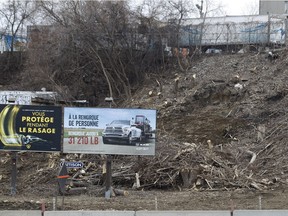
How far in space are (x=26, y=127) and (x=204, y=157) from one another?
6.84 m

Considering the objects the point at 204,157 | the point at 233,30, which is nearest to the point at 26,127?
the point at 204,157

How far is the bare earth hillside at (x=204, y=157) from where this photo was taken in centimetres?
1609

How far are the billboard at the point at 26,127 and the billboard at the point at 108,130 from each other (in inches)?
Answer: 16.4

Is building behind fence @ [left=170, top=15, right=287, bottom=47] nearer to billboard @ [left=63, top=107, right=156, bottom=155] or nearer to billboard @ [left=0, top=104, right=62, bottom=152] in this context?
billboard @ [left=63, top=107, right=156, bottom=155]

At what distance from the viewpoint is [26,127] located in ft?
56.8

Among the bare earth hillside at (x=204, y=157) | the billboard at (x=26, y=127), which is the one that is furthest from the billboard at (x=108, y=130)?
the bare earth hillside at (x=204, y=157)

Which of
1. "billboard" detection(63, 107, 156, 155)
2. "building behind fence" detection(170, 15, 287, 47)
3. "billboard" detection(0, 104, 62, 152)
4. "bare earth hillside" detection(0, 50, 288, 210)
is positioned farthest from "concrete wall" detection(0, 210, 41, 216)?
"building behind fence" detection(170, 15, 287, 47)

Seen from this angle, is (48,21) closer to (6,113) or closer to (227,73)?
(227,73)

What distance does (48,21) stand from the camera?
133 ft

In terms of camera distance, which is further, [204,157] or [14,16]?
[14,16]

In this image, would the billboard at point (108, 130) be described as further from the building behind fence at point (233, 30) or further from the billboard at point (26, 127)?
the building behind fence at point (233, 30)

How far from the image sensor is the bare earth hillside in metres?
16.1

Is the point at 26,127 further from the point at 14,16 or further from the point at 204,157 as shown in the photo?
the point at 14,16

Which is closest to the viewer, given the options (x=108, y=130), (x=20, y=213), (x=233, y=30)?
(x=20, y=213)
